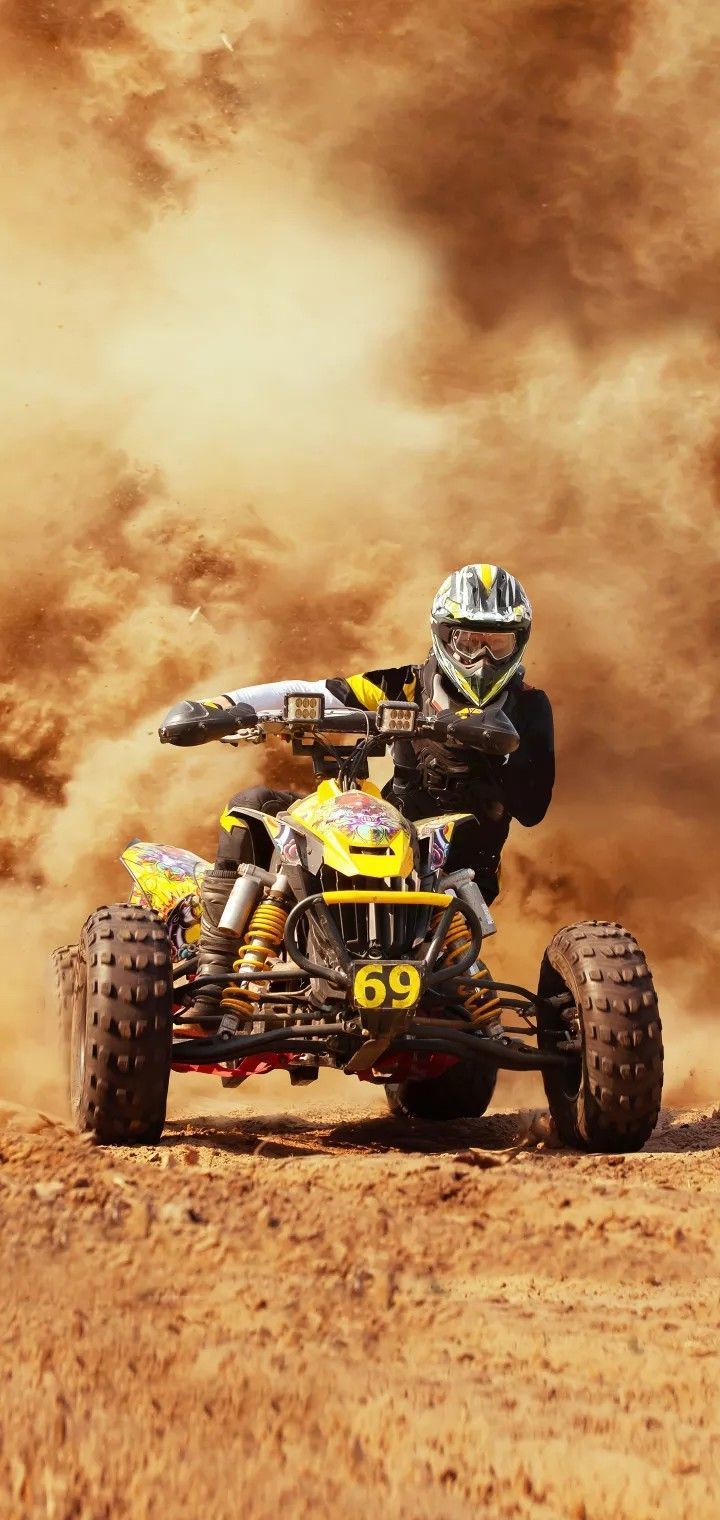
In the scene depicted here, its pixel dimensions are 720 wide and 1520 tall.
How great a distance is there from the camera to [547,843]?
16234 millimetres

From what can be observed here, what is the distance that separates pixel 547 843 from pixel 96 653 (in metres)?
4.43

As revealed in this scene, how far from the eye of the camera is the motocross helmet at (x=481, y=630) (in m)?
8.85

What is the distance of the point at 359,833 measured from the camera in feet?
25.5

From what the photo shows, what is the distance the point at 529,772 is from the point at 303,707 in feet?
5.81

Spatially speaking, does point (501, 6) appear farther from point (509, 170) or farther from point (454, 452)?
point (454, 452)

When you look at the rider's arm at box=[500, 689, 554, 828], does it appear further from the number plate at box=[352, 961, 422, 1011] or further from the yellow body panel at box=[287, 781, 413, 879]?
the number plate at box=[352, 961, 422, 1011]

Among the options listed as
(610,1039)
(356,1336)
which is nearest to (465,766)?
(610,1039)

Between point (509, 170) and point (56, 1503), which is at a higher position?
point (509, 170)

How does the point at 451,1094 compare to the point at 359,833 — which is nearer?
the point at 359,833

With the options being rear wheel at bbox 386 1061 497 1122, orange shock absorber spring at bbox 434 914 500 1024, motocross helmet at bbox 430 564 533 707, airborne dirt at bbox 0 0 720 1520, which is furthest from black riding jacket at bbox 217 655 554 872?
airborne dirt at bbox 0 0 720 1520

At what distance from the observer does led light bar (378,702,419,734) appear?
7.86m

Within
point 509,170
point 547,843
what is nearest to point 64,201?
point 509,170

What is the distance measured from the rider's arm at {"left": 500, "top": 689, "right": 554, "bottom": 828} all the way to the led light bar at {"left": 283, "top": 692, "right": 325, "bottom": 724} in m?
1.63

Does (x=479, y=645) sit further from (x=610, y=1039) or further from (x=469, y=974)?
(x=610, y=1039)
